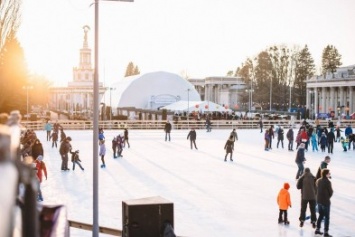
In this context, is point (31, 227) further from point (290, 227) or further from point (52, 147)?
point (52, 147)

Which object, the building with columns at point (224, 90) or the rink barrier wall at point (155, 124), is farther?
the building with columns at point (224, 90)

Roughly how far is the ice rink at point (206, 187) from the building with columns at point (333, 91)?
5275 centimetres

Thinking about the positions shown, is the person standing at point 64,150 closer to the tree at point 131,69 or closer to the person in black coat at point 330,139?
the person in black coat at point 330,139

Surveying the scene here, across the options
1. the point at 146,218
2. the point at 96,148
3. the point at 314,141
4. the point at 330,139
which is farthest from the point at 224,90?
the point at 146,218

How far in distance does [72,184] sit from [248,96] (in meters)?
78.3

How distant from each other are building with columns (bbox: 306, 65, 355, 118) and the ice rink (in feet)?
173

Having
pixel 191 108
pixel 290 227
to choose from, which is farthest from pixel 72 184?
pixel 191 108

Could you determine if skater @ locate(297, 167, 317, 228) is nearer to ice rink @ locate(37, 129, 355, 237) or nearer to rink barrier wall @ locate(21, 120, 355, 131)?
ice rink @ locate(37, 129, 355, 237)

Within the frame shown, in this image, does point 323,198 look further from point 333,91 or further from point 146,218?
point 333,91

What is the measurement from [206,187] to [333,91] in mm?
71820

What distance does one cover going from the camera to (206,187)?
14.9 meters

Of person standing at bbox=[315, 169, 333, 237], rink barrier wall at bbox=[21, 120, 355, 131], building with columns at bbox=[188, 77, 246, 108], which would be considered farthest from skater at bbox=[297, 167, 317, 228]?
building with columns at bbox=[188, 77, 246, 108]

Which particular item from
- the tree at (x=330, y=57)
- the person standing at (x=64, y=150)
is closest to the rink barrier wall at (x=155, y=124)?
Answer: the person standing at (x=64, y=150)

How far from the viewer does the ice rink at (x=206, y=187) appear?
10.2m
